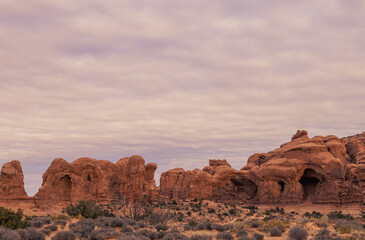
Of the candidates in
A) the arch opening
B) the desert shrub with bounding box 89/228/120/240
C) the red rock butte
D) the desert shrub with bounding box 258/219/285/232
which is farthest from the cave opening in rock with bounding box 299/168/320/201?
the desert shrub with bounding box 89/228/120/240

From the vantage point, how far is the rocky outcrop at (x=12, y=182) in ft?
143

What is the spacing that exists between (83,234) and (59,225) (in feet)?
21.5

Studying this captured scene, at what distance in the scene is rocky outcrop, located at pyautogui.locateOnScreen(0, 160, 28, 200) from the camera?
43.6 metres

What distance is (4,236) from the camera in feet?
54.3

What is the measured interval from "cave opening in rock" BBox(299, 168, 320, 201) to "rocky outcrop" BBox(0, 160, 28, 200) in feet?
140

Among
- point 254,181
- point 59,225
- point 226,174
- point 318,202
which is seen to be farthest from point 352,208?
point 59,225

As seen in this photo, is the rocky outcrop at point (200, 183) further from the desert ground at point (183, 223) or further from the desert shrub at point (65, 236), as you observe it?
the desert shrub at point (65, 236)

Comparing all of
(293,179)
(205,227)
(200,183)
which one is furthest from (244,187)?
(205,227)

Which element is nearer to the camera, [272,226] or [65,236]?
[65,236]

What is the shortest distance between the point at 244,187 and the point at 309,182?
40.4 ft

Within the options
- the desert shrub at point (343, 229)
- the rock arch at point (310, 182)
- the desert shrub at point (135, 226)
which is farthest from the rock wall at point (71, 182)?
the desert shrub at point (343, 229)

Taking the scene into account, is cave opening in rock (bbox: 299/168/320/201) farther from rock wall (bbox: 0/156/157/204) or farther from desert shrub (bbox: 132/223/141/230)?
desert shrub (bbox: 132/223/141/230)

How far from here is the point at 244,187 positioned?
212ft

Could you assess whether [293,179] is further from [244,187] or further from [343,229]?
[343,229]
